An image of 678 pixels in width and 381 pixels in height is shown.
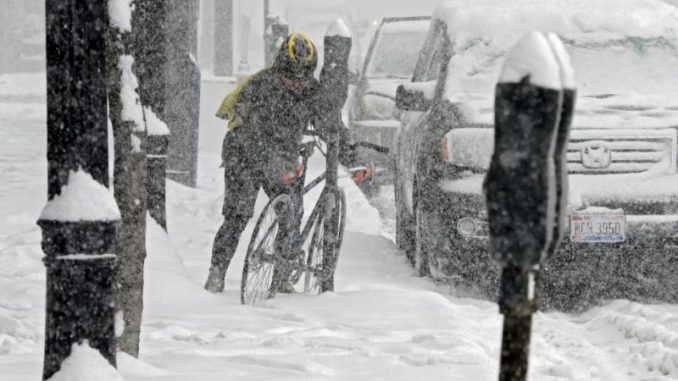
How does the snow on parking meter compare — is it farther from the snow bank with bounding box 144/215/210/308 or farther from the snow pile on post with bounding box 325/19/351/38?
the snow bank with bounding box 144/215/210/308

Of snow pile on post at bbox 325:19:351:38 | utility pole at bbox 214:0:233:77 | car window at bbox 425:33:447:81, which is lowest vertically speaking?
utility pole at bbox 214:0:233:77

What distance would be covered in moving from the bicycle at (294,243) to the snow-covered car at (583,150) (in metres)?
0.55

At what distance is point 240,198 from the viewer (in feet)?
25.5

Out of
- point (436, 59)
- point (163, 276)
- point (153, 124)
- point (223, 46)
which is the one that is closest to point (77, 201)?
point (153, 124)

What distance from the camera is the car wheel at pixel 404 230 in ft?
30.8

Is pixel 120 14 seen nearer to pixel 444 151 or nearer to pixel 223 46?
pixel 444 151

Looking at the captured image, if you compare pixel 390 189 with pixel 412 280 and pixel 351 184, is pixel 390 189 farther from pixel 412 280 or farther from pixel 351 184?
pixel 412 280

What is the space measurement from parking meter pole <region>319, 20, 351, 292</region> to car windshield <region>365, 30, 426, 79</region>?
7.72 m

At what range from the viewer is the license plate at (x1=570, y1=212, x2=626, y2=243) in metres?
7.39

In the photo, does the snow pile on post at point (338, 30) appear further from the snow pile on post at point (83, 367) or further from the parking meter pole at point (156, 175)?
the snow pile on post at point (83, 367)

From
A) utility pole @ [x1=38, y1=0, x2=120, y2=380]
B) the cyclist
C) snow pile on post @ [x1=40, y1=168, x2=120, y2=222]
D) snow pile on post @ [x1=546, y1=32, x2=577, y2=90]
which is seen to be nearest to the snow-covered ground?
utility pole @ [x1=38, y1=0, x2=120, y2=380]

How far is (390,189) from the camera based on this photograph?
15.6 meters

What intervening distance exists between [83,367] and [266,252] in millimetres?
4017

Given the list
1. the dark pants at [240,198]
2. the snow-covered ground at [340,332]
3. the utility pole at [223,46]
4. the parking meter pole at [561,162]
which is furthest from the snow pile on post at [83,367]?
the utility pole at [223,46]
